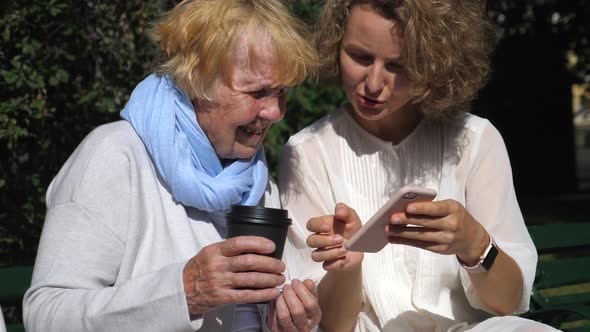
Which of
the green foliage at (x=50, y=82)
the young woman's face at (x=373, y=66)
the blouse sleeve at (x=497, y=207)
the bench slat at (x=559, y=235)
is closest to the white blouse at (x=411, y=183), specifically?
the blouse sleeve at (x=497, y=207)

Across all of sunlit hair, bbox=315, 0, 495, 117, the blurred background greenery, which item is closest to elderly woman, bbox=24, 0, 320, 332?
sunlit hair, bbox=315, 0, 495, 117

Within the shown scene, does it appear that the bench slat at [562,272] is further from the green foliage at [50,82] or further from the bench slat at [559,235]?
the green foliage at [50,82]

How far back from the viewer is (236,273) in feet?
7.43

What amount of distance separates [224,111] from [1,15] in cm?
155

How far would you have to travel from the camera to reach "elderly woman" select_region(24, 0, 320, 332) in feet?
7.86

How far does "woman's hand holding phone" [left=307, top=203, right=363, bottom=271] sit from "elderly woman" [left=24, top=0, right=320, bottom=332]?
6.8 inches

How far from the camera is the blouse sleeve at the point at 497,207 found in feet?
10.1

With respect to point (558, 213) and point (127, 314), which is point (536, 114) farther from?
point (127, 314)

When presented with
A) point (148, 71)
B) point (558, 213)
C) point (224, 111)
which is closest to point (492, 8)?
point (558, 213)

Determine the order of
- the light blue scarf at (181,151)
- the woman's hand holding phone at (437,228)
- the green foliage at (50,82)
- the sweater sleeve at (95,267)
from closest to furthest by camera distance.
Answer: the sweater sleeve at (95,267)
the woman's hand holding phone at (437,228)
the light blue scarf at (181,151)
the green foliage at (50,82)

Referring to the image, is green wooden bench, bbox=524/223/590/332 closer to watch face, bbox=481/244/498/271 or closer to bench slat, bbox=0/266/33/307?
watch face, bbox=481/244/498/271

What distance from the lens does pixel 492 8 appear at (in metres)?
12.4

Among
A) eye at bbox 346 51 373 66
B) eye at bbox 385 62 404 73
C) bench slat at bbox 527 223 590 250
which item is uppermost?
eye at bbox 346 51 373 66

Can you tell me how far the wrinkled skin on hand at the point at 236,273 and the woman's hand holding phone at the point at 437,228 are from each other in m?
0.44
